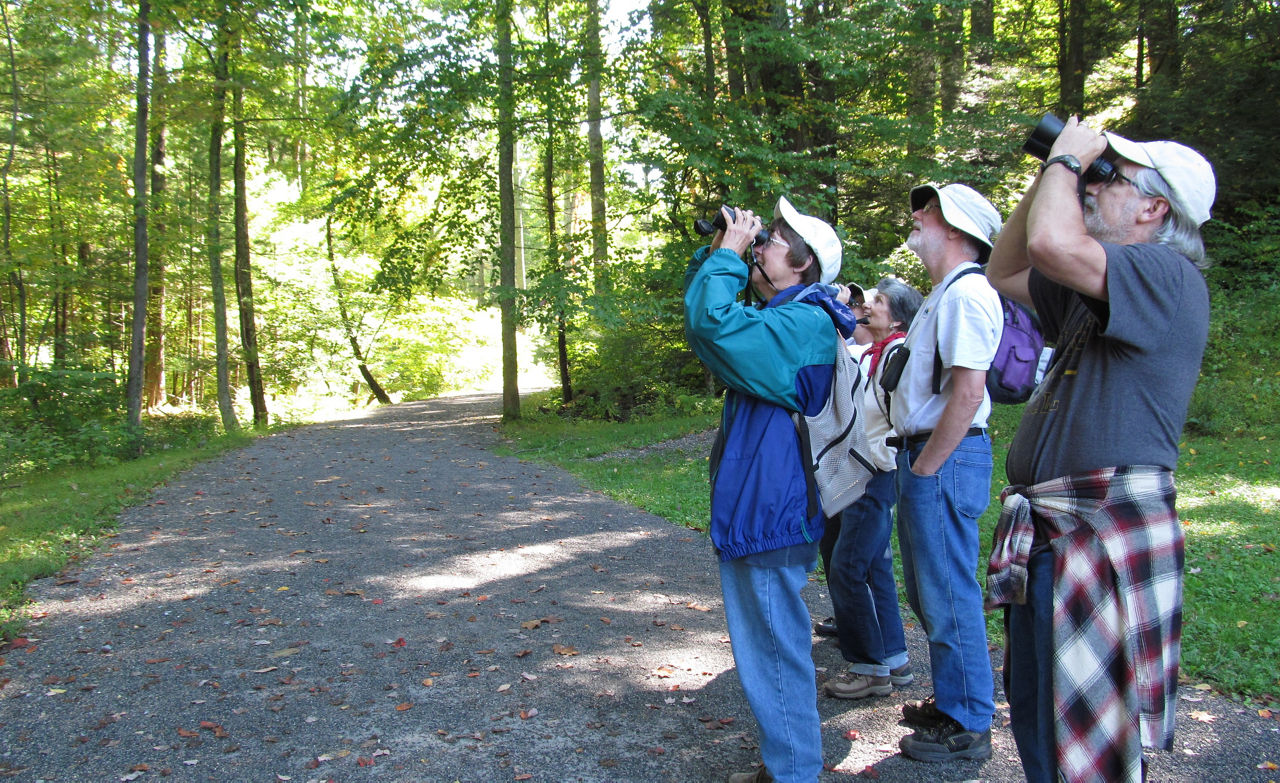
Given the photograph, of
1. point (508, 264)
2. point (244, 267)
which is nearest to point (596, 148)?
point (508, 264)

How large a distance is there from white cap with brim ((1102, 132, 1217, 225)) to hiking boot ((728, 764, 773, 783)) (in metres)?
2.19

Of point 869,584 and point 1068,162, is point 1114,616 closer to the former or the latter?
point 1068,162

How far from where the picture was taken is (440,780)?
10.9 feet

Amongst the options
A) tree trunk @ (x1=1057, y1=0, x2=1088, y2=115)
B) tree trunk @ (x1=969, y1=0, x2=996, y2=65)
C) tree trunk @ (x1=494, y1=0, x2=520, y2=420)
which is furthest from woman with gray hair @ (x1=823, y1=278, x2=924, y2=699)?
Answer: tree trunk @ (x1=1057, y1=0, x2=1088, y2=115)

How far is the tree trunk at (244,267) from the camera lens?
1788 cm

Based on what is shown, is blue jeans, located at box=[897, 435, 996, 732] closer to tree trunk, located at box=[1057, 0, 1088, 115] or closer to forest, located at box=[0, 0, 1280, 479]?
forest, located at box=[0, 0, 1280, 479]

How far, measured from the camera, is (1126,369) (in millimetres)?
2016

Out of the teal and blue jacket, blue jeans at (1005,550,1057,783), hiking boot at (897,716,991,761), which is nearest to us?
blue jeans at (1005,550,1057,783)

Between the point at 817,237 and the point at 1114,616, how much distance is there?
59.0 inches

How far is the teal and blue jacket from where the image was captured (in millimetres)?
2631

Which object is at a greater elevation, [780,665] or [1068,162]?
[1068,162]

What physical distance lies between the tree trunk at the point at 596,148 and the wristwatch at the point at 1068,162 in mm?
11435

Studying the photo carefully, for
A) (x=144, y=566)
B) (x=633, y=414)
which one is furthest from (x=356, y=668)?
(x=633, y=414)

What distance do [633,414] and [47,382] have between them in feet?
36.5
